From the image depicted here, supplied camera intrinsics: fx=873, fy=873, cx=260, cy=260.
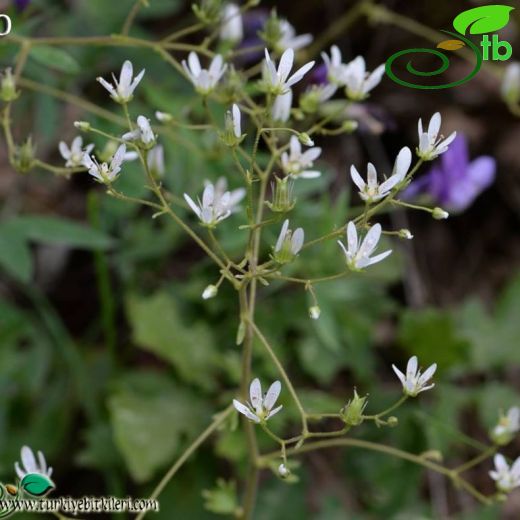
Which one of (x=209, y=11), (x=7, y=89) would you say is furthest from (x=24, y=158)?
(x=209, y=11)

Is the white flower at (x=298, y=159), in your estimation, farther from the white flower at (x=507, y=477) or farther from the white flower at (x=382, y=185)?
the white flower at (x=507, y=477)

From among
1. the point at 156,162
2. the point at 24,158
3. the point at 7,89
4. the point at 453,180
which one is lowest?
the point at 453,180

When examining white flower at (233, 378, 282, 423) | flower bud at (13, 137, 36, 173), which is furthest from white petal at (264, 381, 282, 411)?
flower bud at (13, 137, 36, 173)

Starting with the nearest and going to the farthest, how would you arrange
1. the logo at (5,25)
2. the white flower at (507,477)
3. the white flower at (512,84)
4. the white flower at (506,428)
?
the white flower at (507,477) < the white flower at (506,428) < the logo at (5,25) < the white flower at (512,84)

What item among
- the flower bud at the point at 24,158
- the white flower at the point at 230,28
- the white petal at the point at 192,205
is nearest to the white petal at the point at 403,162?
the white petal at the point at 192,205

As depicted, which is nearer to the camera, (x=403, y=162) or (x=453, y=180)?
(x=403, y=162)

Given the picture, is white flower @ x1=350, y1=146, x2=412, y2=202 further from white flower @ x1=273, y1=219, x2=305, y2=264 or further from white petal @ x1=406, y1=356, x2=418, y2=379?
white petal @ x1=406, y1=356, x2=418, y2=379

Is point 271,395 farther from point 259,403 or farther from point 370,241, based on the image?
point 370,241
